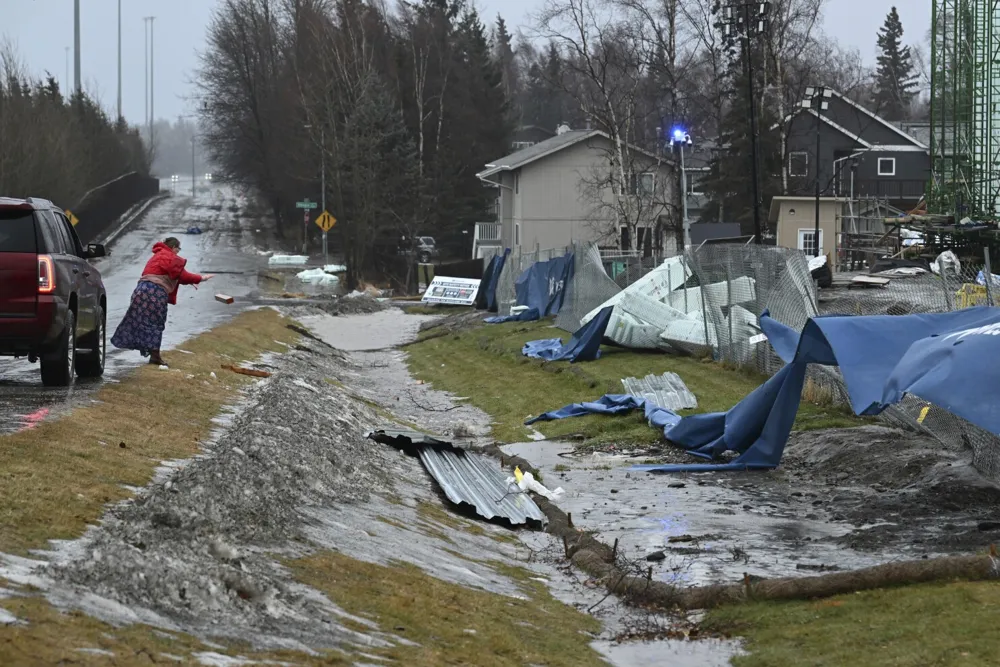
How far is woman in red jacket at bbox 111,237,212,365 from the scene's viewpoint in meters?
17.1

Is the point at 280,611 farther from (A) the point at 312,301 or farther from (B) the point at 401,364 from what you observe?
(A) the point at 312,301

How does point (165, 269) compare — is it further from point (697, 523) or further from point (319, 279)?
point (319, 279)

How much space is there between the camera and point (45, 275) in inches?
539

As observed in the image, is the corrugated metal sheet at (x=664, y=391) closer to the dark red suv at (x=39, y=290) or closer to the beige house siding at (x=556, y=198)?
the dark red suv at (x=39, y=290)

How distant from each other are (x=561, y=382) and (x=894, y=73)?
12101cm

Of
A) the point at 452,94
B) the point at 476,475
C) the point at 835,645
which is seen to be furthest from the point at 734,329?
the point at 452,94

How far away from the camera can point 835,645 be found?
7504 millimetres

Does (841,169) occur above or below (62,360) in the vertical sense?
above

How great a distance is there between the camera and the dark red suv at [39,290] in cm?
1357

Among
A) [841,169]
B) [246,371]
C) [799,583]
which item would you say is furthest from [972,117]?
[799,583]

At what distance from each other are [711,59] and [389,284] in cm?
1751

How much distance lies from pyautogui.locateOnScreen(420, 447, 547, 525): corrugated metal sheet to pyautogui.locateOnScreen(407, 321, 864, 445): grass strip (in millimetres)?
2408

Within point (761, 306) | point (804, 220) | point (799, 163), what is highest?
point (799, 163)

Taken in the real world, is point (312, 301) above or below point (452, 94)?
below
